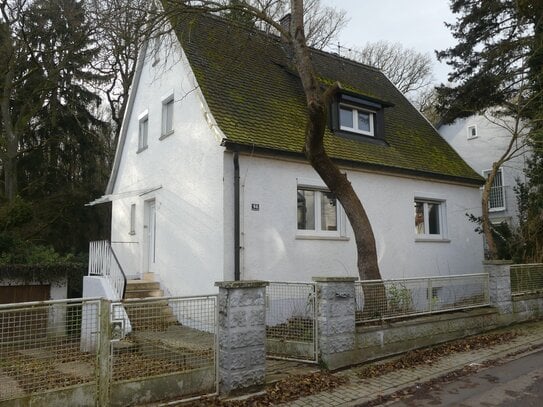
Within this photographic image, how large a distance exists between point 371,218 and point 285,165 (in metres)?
3.03

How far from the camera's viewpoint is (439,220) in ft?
49.9

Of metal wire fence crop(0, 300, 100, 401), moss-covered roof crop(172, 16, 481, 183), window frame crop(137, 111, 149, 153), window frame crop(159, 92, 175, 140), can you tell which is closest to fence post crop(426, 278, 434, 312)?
moss-covered roof crop(172, 16, 481, 183)

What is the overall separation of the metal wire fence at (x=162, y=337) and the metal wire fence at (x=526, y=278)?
7893mm

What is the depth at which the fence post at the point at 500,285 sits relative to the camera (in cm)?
1050

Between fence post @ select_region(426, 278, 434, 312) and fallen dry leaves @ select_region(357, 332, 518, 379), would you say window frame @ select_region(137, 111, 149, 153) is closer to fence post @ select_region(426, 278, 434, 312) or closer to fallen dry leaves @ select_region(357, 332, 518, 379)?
fence post @ select_region(426, 278, 434, 312)

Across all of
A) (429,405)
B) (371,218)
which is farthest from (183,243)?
(429,405)

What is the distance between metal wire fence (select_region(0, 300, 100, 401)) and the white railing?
5040mm

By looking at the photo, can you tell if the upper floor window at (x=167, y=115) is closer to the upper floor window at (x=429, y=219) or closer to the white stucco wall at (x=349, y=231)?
the white stucco wall at (x=349, y=231)

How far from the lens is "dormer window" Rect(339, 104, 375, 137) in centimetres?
1407

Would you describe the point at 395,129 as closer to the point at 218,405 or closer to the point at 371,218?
the point at 371,218

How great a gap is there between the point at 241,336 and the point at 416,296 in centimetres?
404

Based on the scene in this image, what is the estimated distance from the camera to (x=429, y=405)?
5.84 meters

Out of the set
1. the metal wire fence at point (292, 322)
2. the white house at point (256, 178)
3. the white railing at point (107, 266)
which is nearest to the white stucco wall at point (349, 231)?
the white house at point (256, 178)

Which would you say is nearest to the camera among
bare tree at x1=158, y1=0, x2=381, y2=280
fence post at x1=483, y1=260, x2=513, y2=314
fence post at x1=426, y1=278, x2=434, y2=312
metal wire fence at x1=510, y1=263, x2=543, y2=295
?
bare tree at x1=158, y1=0, x2=381, y2=280
